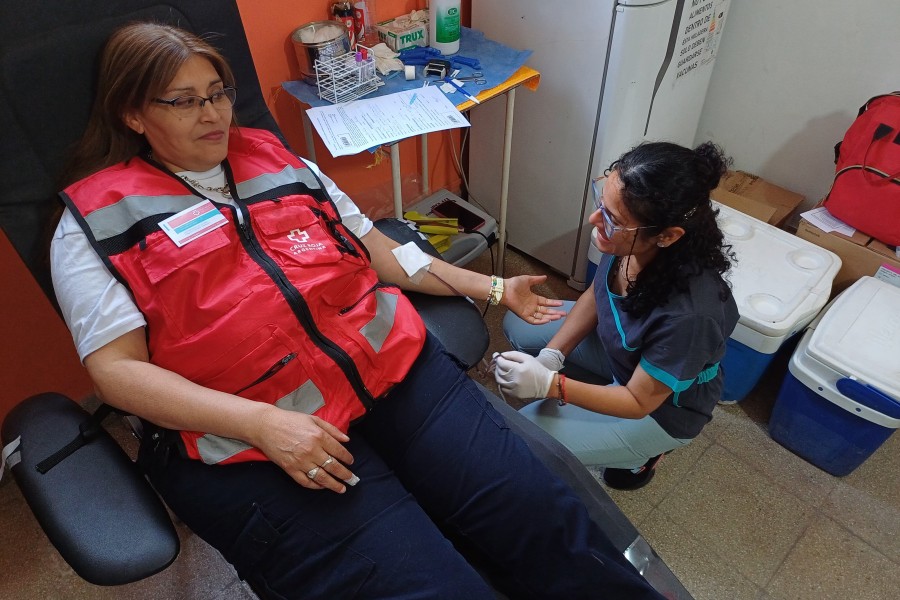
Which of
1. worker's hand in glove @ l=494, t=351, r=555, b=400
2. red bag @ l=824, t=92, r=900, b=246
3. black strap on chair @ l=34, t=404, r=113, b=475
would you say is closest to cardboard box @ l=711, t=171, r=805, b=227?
red bag @ l=824, t=92, r=900, b=246

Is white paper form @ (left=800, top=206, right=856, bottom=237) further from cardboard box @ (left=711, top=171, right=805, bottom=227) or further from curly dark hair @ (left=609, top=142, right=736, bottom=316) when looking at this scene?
curly dark hair @ (left=609, top=142, right=736, bottom=316)

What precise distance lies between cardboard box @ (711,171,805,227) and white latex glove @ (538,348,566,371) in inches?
44.1

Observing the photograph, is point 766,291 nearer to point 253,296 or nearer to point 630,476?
point 630,476

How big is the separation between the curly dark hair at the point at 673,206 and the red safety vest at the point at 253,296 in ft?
1.56

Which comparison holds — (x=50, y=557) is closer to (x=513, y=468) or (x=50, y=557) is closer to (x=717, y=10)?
(x=513, y=468)

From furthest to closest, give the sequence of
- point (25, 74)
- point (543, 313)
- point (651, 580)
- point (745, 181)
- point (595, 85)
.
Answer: point (745, 181) → point (595, 85) → point (543, 313) → point (651, 580) → point (25, 74)

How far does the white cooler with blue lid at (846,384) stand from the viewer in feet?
4.97

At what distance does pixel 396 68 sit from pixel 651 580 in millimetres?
1464

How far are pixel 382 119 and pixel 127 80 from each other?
0.65 m

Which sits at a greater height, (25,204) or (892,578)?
(25,204)

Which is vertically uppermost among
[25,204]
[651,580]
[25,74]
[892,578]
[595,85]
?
[25,74]

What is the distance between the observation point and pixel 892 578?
59.2 inches

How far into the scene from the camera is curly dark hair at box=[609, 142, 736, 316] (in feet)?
3.54

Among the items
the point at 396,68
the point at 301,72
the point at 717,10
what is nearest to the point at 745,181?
the point at 717,10
